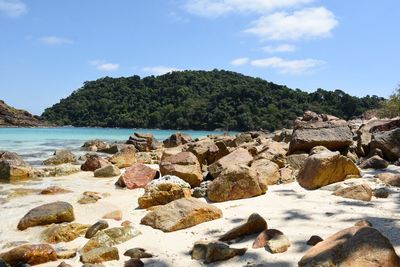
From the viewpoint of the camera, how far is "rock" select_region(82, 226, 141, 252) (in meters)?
4.10

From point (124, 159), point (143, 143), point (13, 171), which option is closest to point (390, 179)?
point (124, 159)

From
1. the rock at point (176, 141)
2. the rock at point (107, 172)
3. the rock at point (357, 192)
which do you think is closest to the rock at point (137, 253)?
the rock at point (357, 192)

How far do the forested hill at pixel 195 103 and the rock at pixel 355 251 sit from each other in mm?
65815

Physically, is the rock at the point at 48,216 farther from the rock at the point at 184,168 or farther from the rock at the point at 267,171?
the rock at the point at 267,171

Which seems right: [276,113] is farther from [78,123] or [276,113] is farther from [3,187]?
[3,187]

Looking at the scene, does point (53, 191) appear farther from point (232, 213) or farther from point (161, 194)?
point (232, 213)

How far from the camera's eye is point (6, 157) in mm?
11445

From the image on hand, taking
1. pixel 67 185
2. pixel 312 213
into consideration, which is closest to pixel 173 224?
pixel 312 213

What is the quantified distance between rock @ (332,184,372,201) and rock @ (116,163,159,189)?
12.9 ft

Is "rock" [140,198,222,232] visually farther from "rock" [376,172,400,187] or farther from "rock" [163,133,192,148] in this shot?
"rock" [163,133,192,148]

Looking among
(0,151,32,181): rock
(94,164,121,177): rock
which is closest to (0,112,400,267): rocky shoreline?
(94,164,121,177): rock

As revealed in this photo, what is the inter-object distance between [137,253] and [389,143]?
18.4ft

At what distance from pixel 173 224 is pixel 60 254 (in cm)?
123

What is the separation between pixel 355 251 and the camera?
2.61m
